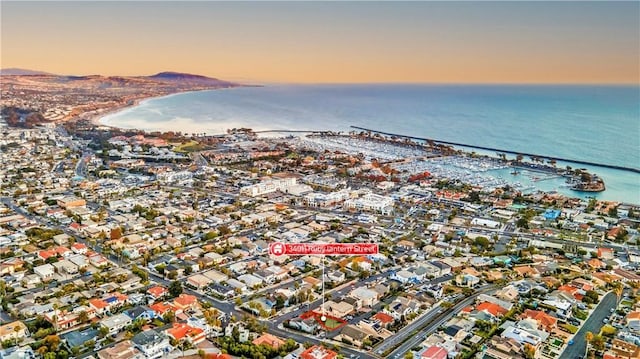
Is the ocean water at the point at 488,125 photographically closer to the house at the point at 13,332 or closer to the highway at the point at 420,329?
the highway at the point at 420,329

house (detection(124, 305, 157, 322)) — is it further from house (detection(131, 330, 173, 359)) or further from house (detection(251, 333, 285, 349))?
house (detection(251, 333, 285, 349))

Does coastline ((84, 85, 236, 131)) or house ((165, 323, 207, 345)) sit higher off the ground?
coastline ((84, 85, 236, 131))

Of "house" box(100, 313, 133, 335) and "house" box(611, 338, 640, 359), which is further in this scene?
"house" box(100, 313, 133, 335)

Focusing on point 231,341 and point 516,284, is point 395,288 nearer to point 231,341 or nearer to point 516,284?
point 516,284

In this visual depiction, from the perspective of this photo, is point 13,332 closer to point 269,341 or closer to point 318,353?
point 269,341

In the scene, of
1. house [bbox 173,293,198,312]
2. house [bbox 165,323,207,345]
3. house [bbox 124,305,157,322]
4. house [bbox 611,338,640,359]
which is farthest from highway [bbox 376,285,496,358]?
house [bbox 124,305,157,322]

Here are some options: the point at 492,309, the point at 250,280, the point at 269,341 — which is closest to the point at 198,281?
the point at 250,280

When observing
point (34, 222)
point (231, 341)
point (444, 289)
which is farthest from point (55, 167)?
point (444, 289)

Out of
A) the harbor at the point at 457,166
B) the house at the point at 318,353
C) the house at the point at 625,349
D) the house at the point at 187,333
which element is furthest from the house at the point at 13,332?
the harbor at the point at 457,166
